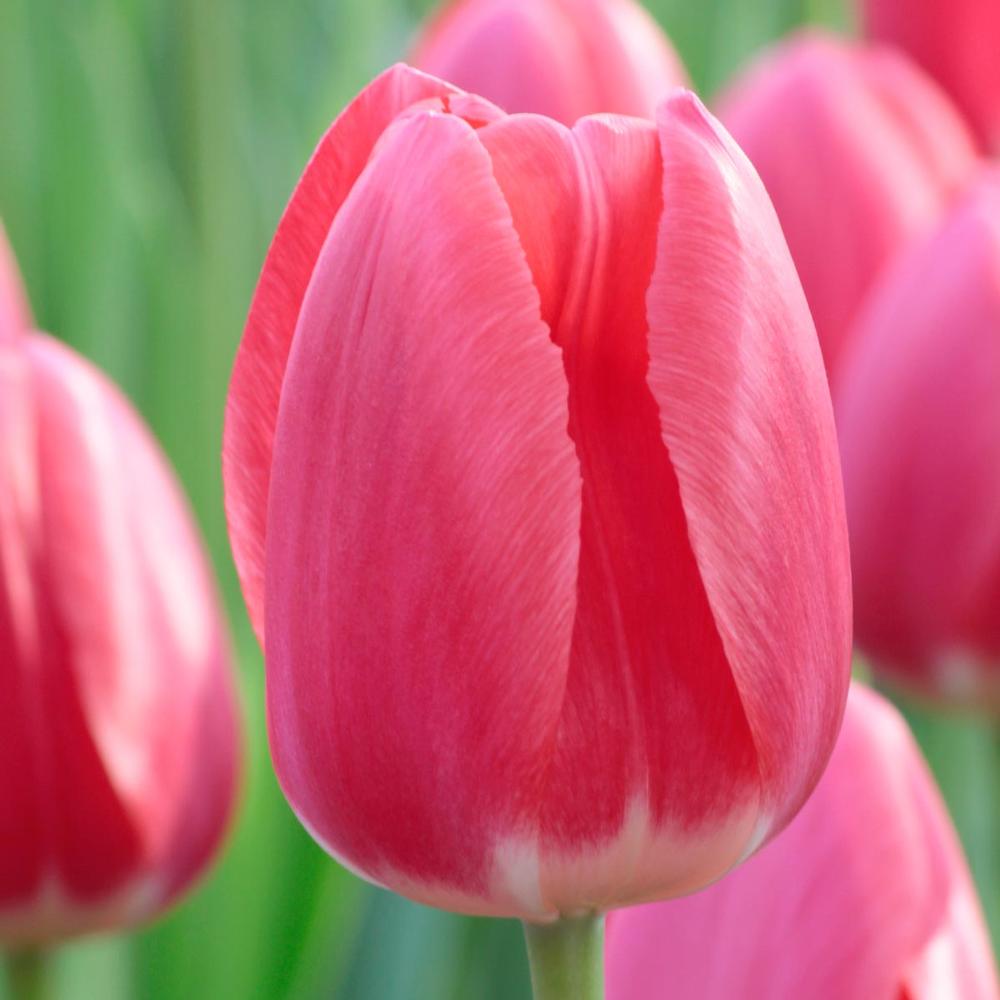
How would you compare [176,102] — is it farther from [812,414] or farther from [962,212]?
[812,414]

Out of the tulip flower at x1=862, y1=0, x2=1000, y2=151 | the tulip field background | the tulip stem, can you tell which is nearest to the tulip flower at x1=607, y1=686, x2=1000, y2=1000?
the tulip stem

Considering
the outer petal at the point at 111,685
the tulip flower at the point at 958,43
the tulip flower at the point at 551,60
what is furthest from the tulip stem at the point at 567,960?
the tulip flower at the point at 958,43

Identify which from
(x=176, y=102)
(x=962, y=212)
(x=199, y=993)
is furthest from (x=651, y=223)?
(x=176, y=102)

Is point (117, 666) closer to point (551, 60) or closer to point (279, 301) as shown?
point (279, 301)

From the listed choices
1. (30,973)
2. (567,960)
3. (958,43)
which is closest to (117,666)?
(30,973)

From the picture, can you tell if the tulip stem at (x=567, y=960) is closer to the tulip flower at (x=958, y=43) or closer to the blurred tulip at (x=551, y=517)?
the blurred tulip at (x=551, y=517)

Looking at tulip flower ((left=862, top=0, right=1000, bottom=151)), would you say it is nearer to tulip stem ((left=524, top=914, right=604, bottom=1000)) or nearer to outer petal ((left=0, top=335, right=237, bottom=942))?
outer petal ((left=0, top=335, right=237, bottom=942))
